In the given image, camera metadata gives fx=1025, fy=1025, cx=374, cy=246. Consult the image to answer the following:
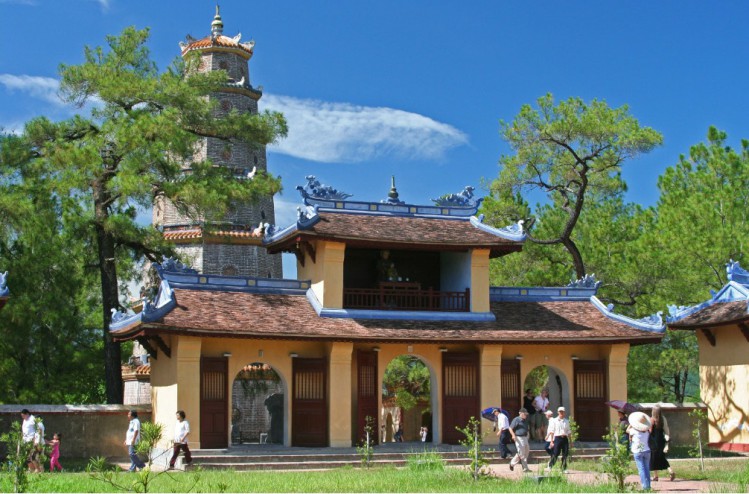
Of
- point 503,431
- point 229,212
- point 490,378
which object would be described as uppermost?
point 229,212

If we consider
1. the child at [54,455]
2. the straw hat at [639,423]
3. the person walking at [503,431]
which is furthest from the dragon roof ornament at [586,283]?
the child at [54,455]

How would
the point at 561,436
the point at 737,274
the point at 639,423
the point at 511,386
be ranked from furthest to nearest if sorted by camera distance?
A: the point at 737,274 < the point at 511,386 < the point at 561,436 < the point at 639,423

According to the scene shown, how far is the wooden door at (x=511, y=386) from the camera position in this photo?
2603cm

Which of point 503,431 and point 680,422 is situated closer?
point 503,431

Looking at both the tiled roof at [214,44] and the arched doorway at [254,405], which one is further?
the tiled roof at [214,44]

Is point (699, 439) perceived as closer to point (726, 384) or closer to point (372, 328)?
point (726, 384)

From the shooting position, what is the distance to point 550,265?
36156 millimetres

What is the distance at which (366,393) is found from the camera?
82.6 ft

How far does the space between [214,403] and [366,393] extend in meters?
3.88

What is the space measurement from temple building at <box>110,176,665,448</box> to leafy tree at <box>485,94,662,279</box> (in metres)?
6.66

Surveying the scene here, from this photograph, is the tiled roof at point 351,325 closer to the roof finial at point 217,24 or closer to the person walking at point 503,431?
the person walking at point 503,431

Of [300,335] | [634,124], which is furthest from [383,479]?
[634,124]

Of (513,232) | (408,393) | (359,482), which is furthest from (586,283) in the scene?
(359,482)

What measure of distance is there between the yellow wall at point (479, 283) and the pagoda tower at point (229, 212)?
1521 centimetres
